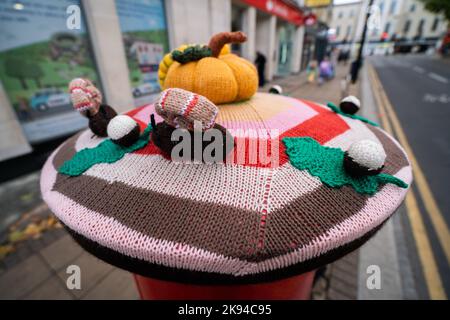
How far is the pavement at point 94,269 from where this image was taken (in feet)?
5.83

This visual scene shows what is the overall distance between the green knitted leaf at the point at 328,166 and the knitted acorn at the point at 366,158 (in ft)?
0.13

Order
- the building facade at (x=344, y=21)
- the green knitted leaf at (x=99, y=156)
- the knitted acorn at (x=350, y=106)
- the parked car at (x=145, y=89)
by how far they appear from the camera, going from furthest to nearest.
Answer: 1. the building facade at (x=344, y=21)
2. the parked car at (x=145, y=89)
3. the knitted acorn at (x=350, y=106)
4. the green knitted leaf at (x=99, y=156)

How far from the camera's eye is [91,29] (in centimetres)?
341

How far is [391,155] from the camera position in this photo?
0.89 m

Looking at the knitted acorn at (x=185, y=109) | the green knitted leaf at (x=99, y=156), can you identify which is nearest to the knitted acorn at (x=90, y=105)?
the green knitted leaf at (x=99, y=156)

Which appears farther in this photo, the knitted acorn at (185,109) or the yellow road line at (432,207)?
the yellow road line at (432,207)

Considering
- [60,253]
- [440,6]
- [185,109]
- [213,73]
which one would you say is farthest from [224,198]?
[440,6]

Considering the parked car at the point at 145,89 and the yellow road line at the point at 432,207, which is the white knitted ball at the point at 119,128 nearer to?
the yellow road line at the point at 432,207

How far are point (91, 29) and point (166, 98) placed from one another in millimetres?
3864

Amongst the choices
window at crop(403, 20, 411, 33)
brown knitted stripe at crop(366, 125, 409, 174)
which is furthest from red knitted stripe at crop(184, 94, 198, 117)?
window at crop(403, 20, 411, 33)

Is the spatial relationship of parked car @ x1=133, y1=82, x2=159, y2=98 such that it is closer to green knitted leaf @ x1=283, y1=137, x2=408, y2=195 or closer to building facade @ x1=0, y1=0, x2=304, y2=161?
building facade @ x1=0, y1=0, x2=304, y2=161

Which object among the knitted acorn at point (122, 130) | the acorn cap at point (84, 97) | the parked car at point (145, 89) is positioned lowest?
the parked car at point (145, 89)

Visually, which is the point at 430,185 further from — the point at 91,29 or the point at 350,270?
the point at 91,29

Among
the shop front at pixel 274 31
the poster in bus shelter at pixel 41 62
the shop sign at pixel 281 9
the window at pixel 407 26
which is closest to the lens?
the poster in bus shelter at pixel 41 62
